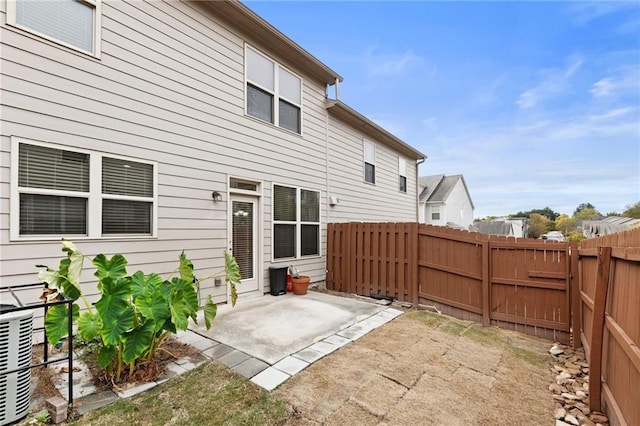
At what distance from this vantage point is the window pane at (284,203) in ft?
21.7

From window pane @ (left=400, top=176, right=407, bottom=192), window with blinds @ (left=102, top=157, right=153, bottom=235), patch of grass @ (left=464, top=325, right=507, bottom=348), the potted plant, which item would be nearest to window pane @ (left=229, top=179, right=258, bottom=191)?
window with blinds @ (left=102, top=157, right=153, bottom=235)

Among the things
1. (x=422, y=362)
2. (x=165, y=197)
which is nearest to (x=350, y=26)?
(x=165, y=197)

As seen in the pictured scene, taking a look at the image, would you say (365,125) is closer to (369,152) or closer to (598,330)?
(369,152)

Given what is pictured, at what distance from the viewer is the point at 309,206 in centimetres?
753

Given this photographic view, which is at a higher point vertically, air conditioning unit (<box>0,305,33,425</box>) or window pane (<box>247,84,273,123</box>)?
window pane (<box>247,84,273,123</box>)

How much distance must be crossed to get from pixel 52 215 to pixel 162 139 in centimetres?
177

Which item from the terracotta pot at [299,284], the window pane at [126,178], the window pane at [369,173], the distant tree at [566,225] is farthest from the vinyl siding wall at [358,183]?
the distant tree at [566,225]

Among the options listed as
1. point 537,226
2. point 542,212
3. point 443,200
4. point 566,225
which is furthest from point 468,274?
point 542,212

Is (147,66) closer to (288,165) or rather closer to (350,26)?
(288,165)

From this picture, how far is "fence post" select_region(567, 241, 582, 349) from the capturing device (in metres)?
4.29

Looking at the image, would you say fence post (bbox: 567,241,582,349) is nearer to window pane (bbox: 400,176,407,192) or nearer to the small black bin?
the small black bin

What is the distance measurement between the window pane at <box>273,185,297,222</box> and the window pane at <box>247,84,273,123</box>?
1.56 m

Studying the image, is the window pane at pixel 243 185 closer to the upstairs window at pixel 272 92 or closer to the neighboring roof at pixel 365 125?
the upstairs window at pixel 272 92

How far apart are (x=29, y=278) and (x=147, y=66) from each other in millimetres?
3274
